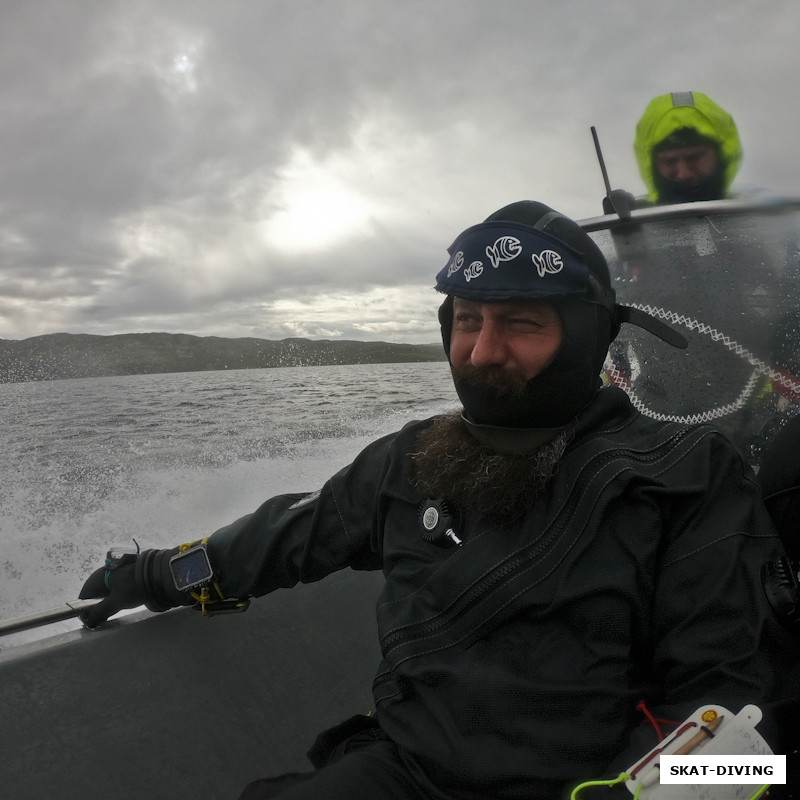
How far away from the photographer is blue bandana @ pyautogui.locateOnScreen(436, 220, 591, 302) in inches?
52.3

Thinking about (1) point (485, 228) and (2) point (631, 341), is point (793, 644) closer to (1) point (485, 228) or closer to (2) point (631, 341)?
(1) point (485, 228)

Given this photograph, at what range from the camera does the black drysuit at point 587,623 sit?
3.59ft

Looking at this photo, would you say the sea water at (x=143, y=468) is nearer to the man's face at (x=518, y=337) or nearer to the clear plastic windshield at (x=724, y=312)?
the man's face at (x=518, y=337)

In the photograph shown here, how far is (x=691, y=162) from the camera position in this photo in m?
2.23

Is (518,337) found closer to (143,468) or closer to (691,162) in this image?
(691,162)

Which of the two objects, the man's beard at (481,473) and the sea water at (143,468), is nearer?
the man's beard at (481,473)

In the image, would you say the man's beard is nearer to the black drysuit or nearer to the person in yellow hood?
the black drysuit

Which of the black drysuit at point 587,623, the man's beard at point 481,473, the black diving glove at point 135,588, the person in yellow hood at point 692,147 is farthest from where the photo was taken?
the person in yellow hood at point 692,147

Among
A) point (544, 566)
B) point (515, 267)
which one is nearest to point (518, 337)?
point (515, 267)

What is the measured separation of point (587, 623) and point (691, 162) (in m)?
1.81

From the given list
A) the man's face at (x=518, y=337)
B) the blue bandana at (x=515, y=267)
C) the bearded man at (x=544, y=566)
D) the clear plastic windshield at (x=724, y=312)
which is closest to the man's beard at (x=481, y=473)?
the bearded man at (x=544, y=566)

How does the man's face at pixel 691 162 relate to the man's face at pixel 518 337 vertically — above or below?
above

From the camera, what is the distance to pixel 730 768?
0.90m

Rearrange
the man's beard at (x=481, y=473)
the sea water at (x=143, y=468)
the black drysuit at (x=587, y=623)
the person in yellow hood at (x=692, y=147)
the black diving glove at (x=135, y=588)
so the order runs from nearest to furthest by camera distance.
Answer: the black drysuit at (x=587, y=623) → the man's beard at (x=481, y=473) → the black diving glove at (x=135, y=588) → the person in yellow hood at (x=692, y=147) → the sea water at (x=143, y=468)
